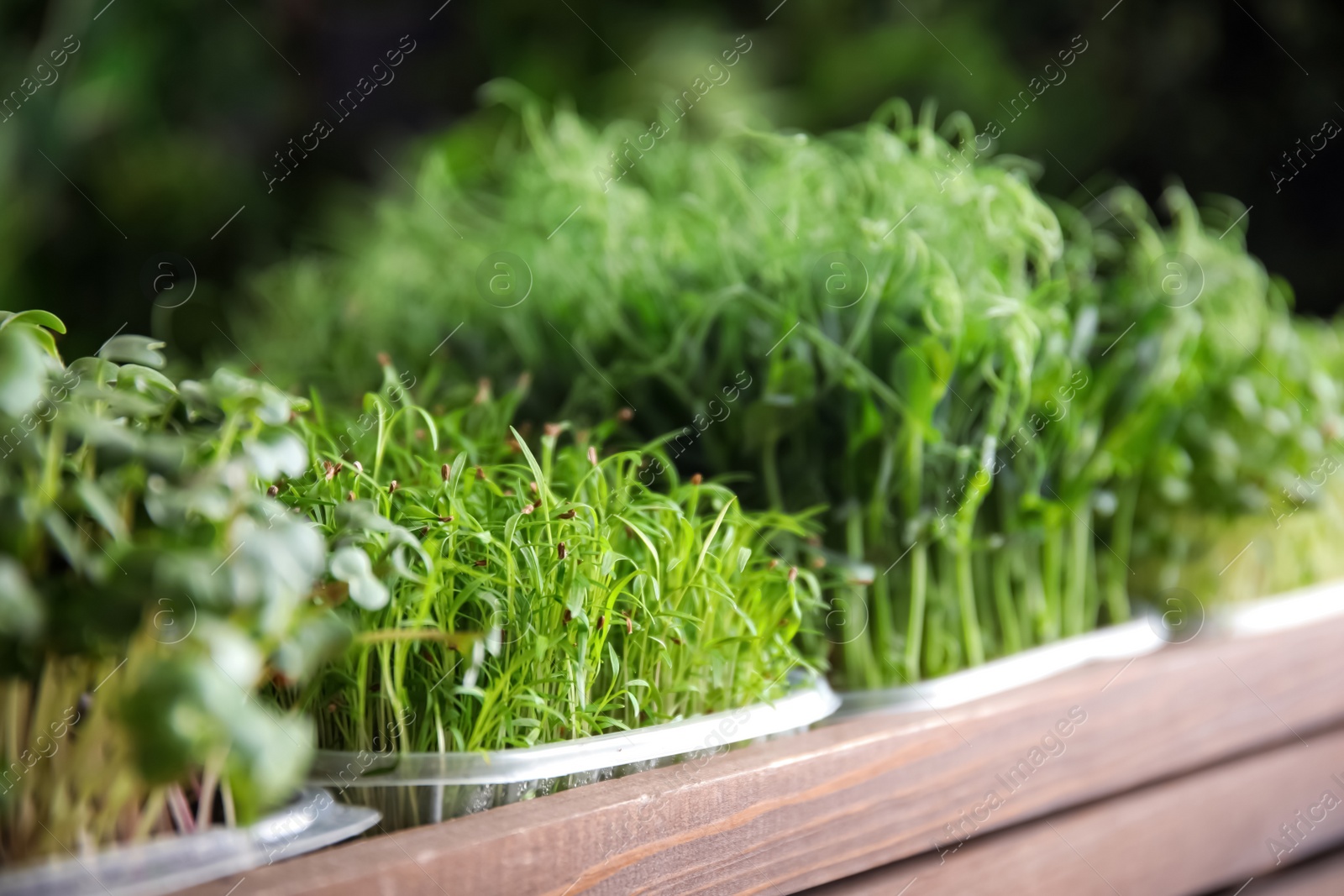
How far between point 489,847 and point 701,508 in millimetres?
360

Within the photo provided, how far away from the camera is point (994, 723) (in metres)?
0.74

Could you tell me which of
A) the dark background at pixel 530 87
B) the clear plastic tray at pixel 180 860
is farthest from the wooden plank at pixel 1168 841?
the dark background at pixel 530 87

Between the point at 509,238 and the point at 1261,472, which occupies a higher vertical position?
the point at 509,238

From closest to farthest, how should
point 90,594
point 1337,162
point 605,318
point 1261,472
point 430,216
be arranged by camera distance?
point 90,594, point 605,318, point 1261,472, point 430,216, point 1337,162

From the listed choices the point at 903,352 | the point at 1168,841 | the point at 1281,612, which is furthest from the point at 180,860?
the point at 1281,612

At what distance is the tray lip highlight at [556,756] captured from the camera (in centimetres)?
53

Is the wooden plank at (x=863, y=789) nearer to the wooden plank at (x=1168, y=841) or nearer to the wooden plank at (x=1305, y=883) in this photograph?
the wooden plank at (x=1168, y=841)

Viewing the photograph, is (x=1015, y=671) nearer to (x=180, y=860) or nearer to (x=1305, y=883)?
(x=1305, y=883)

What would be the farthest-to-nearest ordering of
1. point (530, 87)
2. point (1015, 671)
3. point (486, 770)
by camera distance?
point (530, 87) → point (1015, 671) → point (486, 770)

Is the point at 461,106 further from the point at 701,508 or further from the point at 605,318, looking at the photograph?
the point at 701,508

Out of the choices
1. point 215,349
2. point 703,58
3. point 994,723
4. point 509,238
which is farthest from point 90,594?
point 703,58

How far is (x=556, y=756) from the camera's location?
21.8 inches

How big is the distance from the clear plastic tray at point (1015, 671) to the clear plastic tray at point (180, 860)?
0.40m

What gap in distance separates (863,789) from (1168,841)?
1.31ft
